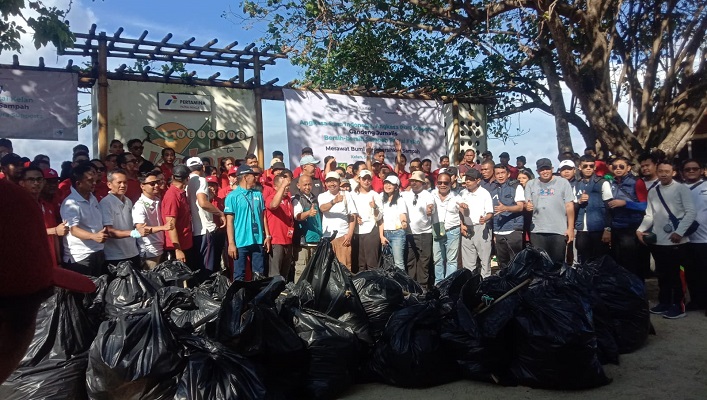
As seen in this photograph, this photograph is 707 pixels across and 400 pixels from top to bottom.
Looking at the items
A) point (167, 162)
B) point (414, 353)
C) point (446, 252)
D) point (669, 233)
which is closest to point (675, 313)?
point (669, 233)

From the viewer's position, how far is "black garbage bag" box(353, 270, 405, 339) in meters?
4.85

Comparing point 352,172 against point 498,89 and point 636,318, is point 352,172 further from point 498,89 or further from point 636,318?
point 498,89

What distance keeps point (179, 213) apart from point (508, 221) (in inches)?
169

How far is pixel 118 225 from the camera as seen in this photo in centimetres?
570

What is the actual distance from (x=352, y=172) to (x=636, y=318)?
5.24 metres

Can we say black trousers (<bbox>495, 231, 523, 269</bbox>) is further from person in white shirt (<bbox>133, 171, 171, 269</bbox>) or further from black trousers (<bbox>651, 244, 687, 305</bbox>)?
person in white shirt (<bbox>133, 171, 171, 269</bbox>)

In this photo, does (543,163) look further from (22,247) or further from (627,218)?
(22,247)

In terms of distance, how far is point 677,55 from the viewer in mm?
10820

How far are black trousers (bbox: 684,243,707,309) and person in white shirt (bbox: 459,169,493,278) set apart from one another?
2.39m

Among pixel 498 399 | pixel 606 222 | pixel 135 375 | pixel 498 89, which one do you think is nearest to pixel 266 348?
pixel 135 375

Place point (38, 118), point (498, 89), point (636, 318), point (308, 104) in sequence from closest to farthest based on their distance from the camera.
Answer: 1. point (636, 318)
2. point (38, 118)
3. point (308, 104)
4. point (498, 89)

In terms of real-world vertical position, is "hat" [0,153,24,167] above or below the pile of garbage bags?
above

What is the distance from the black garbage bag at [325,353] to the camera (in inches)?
157

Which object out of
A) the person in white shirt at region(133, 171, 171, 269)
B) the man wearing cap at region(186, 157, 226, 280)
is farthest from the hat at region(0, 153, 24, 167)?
the man wearing cap at region(186, 157, 226, 280)
